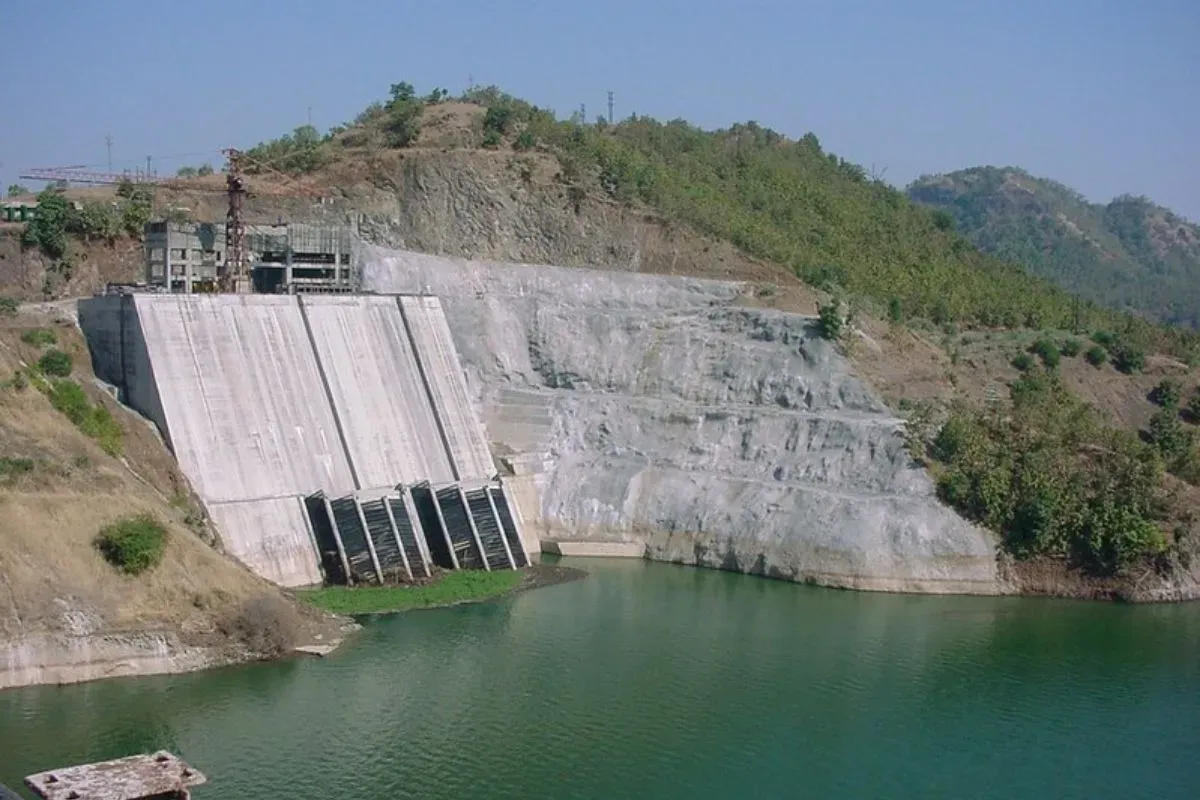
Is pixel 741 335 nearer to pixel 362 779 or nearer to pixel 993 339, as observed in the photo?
pixel 993 339

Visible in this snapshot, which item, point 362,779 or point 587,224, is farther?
point 587,224

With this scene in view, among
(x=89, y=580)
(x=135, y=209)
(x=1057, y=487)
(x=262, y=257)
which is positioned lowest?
(x=89, y=580)

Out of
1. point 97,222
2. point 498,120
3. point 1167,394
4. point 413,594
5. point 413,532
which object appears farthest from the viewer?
point 498,120

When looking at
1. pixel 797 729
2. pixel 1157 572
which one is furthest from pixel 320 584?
pixel 1157 572

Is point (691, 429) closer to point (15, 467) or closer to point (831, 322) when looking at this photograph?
point (831, 322)

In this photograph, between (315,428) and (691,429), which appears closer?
(315,428)

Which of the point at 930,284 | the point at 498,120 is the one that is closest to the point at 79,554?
the point at 498,120
